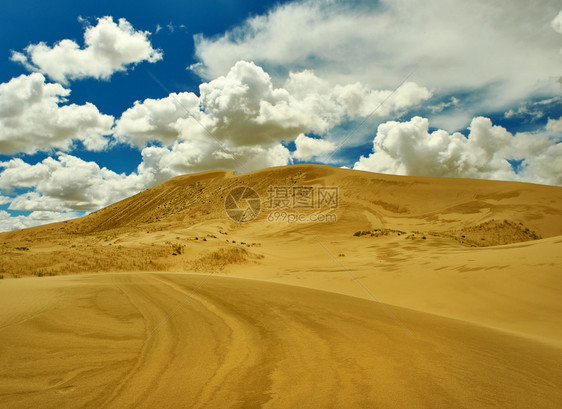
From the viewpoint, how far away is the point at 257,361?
2.45 meters

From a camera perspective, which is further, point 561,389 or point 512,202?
point 512,202

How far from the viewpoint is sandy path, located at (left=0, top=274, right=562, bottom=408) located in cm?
187

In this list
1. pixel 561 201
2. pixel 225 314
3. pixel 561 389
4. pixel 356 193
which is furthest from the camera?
pixel 356 193

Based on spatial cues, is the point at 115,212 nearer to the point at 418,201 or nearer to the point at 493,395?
the point at 418,201

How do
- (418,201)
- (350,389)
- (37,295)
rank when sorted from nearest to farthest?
(350,389) → (37,295) → (418,201)

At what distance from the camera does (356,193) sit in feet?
122

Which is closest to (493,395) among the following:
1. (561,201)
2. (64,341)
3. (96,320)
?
(64,341)

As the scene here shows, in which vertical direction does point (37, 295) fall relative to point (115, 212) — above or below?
below

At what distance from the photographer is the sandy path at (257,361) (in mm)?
1871

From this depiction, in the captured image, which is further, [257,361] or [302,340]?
[302,340]

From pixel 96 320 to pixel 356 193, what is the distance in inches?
1418

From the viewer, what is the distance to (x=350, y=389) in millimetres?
2004

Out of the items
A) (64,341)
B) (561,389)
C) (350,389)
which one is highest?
(64,341)

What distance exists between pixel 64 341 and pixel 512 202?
38.3m
